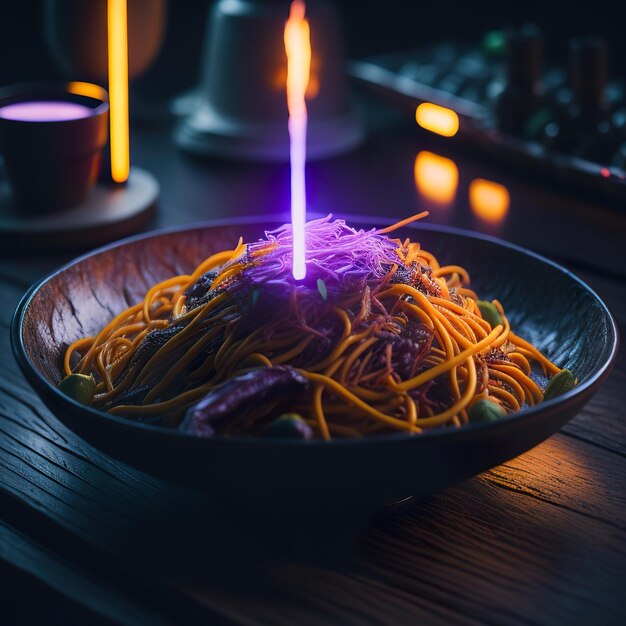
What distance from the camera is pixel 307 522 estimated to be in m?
0.66

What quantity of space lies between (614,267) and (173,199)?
2.30 feet

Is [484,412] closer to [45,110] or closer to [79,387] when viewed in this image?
[79,387]

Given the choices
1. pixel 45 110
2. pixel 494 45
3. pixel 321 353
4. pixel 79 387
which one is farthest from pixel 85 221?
pixel 494 45

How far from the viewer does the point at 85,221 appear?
128 cm

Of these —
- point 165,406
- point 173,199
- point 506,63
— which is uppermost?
point 506,63

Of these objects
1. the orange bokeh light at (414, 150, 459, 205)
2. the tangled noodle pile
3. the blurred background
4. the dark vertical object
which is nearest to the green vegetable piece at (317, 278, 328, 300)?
the tangled noodle pile

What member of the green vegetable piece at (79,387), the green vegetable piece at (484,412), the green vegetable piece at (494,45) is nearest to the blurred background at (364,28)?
the green vegetable piece at (494,45)

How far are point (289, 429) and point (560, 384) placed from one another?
26 cm

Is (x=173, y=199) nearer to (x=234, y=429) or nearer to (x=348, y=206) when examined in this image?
(x=348, y=206)

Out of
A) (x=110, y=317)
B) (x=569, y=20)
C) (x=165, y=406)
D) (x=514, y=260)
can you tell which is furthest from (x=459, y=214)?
(x=569, y=20)

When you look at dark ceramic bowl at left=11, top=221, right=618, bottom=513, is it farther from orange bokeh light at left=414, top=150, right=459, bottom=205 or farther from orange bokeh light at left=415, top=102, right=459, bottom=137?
orange bokeh light at left=415, top=102, right=459, bottom=137

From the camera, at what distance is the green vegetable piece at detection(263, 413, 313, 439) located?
58 centimetres

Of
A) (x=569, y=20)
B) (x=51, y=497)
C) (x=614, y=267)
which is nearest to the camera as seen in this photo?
(x=51, y=497)

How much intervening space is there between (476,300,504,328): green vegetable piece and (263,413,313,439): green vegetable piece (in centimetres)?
31
